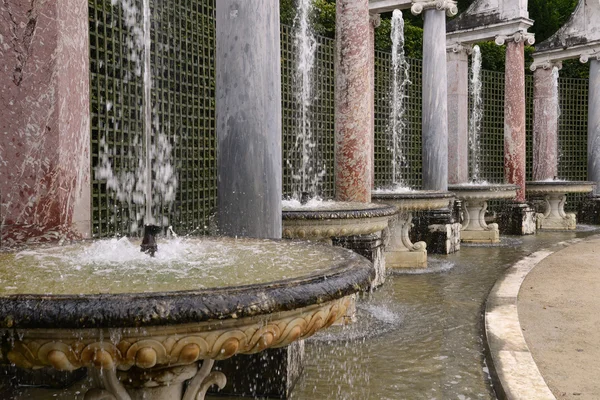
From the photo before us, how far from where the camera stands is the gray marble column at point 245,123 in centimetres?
455

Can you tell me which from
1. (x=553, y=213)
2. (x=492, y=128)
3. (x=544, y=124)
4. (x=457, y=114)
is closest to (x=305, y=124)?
(x=457, y=114)

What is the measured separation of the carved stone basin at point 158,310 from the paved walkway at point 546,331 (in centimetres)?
210

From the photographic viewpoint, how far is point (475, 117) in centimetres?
1652

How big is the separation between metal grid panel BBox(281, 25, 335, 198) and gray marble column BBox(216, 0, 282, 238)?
6338mm

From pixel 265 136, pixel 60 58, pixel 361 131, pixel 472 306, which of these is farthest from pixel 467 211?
pixel 60 58

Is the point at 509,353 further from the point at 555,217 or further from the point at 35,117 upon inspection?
the point at 555,217

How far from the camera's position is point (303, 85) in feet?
38.0

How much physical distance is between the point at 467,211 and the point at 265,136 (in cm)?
925

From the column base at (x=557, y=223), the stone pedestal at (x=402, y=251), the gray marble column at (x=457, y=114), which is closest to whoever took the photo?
the stone pedestal at (x=402, y=251)

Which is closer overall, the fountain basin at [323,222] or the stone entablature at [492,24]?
the fountain basin at [323,222]

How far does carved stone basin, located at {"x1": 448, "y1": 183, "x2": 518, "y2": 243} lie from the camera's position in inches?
464

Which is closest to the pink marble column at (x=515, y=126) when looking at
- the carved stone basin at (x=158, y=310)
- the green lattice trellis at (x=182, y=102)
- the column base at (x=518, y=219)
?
the column base at (x=518, y=219)

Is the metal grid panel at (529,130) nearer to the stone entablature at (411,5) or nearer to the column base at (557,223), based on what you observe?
the column base at (557,223)

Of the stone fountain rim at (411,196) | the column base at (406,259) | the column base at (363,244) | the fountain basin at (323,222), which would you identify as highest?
the stone fountain rim at (411,196)
